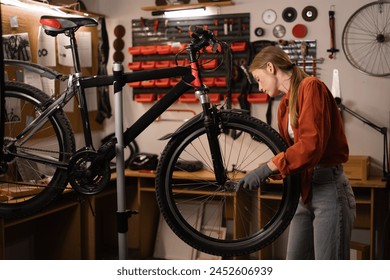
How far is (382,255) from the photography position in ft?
12.4

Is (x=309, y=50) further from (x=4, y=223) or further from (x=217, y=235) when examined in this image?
(x=4, y=223)

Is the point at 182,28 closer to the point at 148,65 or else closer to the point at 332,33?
the point at 148,65

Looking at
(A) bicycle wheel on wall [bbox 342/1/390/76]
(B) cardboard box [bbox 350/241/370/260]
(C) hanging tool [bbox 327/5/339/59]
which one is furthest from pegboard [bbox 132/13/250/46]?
(B) cardboard box [bbox 350/241/370/260]

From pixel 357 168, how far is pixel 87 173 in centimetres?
220

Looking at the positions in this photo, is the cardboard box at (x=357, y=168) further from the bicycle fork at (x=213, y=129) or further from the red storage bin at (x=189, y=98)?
the bicycle fork at (x=213, y=129)

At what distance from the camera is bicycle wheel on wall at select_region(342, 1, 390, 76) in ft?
12.1

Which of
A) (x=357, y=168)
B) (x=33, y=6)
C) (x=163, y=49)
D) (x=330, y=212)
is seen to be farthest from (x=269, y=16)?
(x=330, y=212)

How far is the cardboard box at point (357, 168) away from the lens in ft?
11.9

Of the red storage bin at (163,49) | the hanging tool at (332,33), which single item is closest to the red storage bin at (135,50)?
the red storage bin at (163,49)

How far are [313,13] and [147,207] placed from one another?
1.98 meters

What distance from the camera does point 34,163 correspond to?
7.48ft

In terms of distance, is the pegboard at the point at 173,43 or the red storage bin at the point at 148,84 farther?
the red storage bin at the point at 148,84

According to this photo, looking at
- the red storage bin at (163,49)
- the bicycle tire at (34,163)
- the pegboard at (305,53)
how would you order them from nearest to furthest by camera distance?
1. the bicycle tire at (34,163)
2. the pegboard at (305,53)
3. the red storage bin at (163,49)

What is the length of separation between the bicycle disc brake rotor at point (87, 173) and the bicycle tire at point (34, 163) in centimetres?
6
